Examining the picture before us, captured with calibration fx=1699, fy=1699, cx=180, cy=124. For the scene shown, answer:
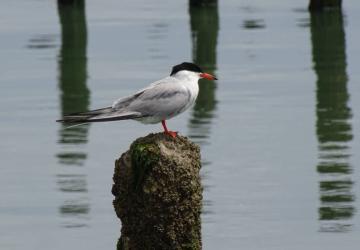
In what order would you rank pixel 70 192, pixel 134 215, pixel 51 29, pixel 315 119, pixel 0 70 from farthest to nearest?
pixel 51 29, pixel 0 70, pixel 315 119, pixel 70 192, pixel 134 215

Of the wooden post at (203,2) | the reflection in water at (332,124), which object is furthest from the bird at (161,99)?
the wooden post at (203,2)

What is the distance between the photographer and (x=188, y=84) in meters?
12.7

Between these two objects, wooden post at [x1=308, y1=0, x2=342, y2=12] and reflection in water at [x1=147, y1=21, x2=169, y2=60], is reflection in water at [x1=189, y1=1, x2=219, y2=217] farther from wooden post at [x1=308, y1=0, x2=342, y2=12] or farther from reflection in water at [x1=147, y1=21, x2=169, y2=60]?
wooden post at [x1=308, y1=0, x2=342, y2=12]

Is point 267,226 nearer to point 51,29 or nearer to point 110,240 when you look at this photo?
point 110,240

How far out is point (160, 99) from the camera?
41.4 feet

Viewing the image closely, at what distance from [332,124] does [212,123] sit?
1.67 meters

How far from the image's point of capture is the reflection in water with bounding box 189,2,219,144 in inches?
907

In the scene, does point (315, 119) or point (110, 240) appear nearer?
point (110, 240)

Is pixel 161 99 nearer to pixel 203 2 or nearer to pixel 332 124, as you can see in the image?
pixel 332 124

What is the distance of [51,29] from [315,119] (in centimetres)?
1370

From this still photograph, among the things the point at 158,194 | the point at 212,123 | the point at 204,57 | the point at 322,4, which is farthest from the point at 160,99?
the point at 322,4

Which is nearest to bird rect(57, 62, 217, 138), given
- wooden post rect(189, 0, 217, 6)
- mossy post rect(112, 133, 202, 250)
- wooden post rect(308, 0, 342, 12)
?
mossy post rect(112, 133, 202, 250)

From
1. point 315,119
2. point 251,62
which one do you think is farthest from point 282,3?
point 315,119

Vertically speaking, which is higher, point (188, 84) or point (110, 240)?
point (188, 84)
